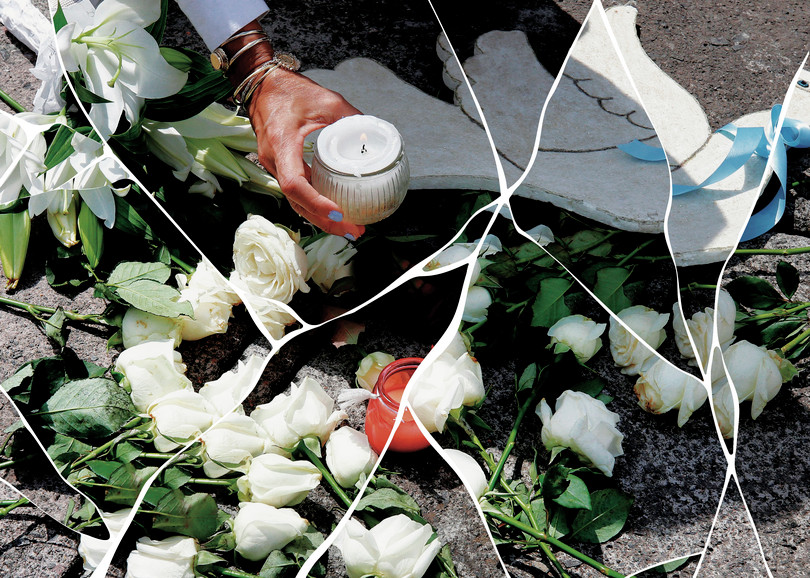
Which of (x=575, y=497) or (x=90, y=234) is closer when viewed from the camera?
(x=575, y=497)

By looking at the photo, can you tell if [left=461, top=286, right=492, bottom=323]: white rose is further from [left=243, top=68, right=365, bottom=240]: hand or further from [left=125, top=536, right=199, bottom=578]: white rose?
[left=125, top=536, right=199, bottom=578]: white rose

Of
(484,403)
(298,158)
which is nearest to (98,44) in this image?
(298,158)

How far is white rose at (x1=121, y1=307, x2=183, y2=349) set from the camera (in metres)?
0.52

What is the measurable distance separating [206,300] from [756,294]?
16.9 inches

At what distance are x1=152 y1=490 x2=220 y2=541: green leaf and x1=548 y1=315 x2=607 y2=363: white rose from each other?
0.26m

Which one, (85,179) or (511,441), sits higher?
(85,179)

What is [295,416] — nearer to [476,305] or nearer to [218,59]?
[476,305]

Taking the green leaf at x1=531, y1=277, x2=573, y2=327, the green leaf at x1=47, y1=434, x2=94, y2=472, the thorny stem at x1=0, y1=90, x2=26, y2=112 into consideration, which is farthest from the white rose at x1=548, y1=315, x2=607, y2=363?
the thorny stem at x1=0, y1=90, x2=26, y2=112

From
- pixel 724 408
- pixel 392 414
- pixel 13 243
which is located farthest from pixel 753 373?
pixel 13 243

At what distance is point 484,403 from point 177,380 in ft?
0.72

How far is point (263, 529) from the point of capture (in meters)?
0.42

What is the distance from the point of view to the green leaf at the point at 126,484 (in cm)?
44

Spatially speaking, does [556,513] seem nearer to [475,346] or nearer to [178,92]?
[475,346]

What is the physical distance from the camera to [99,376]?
1.64 feet
